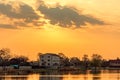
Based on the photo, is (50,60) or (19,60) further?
(50,60)

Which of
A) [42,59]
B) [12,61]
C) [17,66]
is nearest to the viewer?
[17,66]

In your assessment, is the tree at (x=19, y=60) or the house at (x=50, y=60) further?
the house at (x=50, y=60)

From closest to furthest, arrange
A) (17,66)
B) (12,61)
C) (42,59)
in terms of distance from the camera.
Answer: (17,66), (12,61), (42,59)

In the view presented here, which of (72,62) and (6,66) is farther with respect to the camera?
(72,62)

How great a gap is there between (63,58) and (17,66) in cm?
3916

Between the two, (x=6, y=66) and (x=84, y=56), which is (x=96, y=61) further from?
(x=6, y=66)

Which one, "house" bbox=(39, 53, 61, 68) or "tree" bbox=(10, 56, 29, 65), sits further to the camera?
"house" bbox=(39, 53, 61, 68)

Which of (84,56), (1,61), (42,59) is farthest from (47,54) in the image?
(1,61)

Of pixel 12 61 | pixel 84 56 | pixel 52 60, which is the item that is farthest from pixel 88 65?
pixel 12 61

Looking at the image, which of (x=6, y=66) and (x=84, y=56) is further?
(x=84, y=56)

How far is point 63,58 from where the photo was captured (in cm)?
19438

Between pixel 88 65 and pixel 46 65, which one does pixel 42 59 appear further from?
pixel 88 65

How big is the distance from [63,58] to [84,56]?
9173 mm

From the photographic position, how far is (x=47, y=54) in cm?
18988
